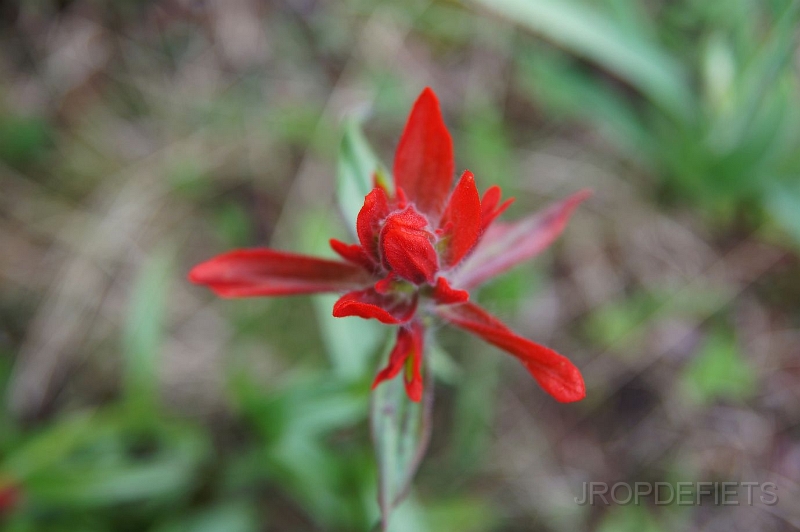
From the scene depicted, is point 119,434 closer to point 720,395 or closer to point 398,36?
point 398,36

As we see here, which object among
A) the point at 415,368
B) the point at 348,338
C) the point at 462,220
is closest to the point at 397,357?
the point at 415,368

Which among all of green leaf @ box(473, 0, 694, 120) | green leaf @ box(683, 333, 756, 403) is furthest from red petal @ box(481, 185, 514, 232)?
green leaf @ box(683, 333, 756, 403)

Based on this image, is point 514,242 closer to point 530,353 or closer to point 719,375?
point 530,353

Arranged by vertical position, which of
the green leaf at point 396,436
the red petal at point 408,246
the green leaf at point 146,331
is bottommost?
the green leaf at point 396,436

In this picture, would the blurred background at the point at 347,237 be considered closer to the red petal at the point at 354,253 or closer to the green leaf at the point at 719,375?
the green leaf at the point at 719,375

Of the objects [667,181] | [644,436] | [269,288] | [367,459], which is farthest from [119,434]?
[667,181]

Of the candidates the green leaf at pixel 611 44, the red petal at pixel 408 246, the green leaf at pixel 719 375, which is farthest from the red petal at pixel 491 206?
the green leaf at pixel 719 375

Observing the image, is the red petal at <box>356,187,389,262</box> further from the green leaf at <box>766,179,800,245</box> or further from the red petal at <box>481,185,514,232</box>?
the green leaf at <box>766,179,800,245</box>
